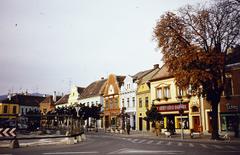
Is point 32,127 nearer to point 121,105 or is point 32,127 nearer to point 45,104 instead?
point 121,105

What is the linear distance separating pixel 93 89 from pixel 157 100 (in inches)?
1207

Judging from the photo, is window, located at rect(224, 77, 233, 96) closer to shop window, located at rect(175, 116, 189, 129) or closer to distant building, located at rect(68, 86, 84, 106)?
shop window, located at rect(175, 116, 189, 129)

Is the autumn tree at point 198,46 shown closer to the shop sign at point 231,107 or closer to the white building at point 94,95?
the shop sign at point 231,107

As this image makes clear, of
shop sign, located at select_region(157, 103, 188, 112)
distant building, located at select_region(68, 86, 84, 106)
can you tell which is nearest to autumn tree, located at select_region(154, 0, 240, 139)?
shop sign, located at select_region(157, 103, 188, 112)

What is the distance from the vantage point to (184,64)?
2897 centimetres

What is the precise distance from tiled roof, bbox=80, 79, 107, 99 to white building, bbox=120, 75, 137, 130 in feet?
35.4

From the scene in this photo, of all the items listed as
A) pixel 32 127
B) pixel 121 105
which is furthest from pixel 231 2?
pixel 121 105

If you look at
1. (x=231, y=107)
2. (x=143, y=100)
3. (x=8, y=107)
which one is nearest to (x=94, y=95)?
(x=143, y=100)

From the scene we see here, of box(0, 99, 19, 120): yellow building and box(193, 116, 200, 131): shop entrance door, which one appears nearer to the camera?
box(193, 116, 200, 131): shop entrance door

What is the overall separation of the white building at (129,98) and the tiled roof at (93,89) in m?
10.8

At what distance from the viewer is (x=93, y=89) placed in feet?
250

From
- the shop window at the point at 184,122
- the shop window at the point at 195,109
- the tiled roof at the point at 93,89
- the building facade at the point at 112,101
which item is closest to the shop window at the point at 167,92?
the shop window at the point at 184,122

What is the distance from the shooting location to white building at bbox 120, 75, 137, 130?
57.0 metres

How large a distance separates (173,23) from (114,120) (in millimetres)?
37543
